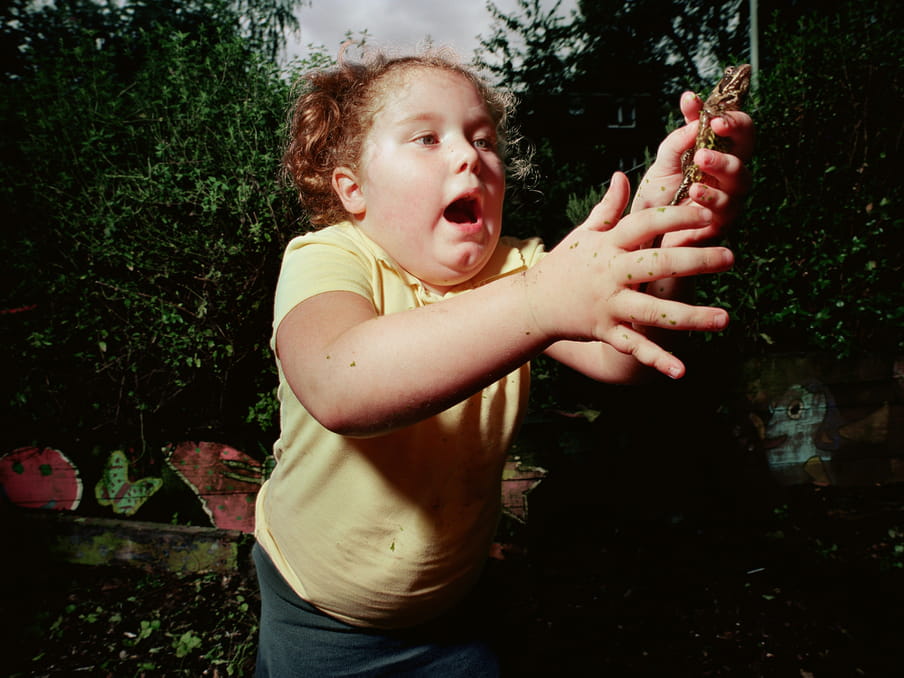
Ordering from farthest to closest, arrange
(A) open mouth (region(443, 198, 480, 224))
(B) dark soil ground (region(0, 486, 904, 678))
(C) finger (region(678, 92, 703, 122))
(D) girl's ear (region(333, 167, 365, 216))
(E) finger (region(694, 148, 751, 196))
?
(B) dark soil ground (region(0, 486, 904, 678)) < (D) girl's ear (region(333, 167, 365, 216)) < (A) open mouth (region(443, 198, 480, 224)) < (C) finger (region(678, 92, 703, 122)) < (E) finger (region(694, 148, 751, 196))

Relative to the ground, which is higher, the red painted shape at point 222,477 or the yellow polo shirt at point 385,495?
the yellow polo shirt at point 385,495

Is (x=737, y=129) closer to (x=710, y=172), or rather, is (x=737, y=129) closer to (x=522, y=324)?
(x=710, y=172)

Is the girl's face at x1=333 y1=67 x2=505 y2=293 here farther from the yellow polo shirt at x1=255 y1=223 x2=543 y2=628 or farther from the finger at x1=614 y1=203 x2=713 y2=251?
the finger at x1=614 y1=203 x2=713 y2=251

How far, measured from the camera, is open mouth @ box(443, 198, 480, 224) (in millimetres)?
1333

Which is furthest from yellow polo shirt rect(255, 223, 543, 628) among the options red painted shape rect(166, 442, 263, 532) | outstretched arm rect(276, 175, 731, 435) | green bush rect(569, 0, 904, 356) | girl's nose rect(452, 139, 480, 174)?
green bush rect(569, 0, 904, 356)

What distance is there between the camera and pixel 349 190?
148cm

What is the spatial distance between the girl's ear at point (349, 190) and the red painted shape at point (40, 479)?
354cm

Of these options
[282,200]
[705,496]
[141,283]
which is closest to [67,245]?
[141,283]

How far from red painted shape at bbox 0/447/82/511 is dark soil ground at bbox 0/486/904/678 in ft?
1.64

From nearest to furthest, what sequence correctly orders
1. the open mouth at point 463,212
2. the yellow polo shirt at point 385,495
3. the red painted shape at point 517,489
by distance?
the yellow polo shirt at point 385,495 → the open mouth at point 463,212 → the red painted shape at point 517,489

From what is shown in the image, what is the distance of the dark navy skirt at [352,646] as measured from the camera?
4.42 ft

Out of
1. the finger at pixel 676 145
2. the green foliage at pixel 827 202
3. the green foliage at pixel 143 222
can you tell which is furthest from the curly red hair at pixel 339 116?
the green foliage at pixel 827 202

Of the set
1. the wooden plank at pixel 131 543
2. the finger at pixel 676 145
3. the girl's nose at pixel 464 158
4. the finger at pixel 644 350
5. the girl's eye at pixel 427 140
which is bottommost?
the wooden plank at pixel 131 543

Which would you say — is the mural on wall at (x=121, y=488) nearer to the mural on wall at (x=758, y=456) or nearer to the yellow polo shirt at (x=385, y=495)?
the mural on wall at (x=758, y=456)
